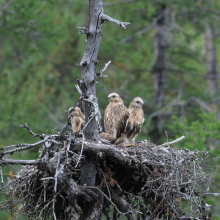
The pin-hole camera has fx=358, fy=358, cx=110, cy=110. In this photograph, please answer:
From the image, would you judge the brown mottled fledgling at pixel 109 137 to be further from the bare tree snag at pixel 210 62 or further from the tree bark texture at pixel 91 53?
the bare tree snag at pixel 210 62

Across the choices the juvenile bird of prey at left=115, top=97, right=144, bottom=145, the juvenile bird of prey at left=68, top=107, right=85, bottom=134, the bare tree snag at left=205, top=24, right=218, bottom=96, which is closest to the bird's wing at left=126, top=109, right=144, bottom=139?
the juvenile bird of prey at left=115, top=97, right=144, bottom=145

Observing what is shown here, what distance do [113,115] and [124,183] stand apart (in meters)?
1.69

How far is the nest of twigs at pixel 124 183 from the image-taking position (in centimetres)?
493

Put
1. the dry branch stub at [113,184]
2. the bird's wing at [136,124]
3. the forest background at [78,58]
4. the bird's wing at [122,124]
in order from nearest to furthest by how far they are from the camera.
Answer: the dry branch stub at [113,184]
the bird's wing at [122,124]
the bird's wing at [136,124]
the forest background at [78,58]

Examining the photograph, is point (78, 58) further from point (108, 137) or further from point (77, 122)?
point (108, 137)

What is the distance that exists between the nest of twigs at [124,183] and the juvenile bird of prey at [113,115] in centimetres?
119

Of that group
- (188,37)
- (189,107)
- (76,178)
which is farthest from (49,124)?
(76,178)

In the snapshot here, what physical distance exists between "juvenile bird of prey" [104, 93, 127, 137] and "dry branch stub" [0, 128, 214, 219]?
1185 mm

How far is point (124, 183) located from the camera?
5656mm

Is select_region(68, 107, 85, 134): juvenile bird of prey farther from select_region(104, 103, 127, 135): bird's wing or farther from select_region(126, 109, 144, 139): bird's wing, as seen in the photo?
select_region(126, 109, 144, 139): bird's wing

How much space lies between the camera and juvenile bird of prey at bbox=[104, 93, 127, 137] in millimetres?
6790

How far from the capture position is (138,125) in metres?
6.74

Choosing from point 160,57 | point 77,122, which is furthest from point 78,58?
point 77,122

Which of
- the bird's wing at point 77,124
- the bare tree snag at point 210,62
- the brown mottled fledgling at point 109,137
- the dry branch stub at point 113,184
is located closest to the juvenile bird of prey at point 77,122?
the bird's wing at point 77,124
